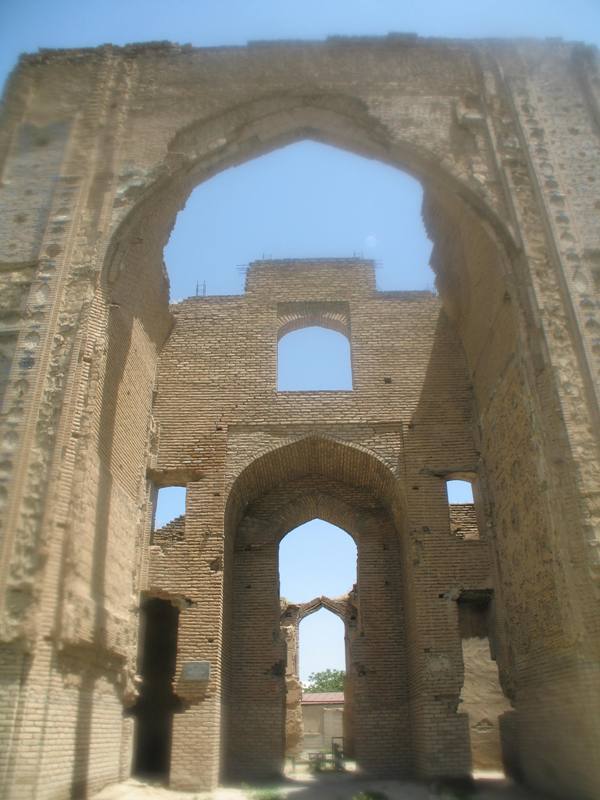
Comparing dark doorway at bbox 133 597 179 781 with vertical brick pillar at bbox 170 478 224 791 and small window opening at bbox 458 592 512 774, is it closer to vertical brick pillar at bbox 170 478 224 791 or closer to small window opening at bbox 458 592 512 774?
vertical brick pillar at bbox 170 478 224 791

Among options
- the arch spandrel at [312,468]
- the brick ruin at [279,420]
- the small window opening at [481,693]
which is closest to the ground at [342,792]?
the brick ruin at [279,420]

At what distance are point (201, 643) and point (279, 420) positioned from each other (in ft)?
12.3

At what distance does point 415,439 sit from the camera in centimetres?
1136

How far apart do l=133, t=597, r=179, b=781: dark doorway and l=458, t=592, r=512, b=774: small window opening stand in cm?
528

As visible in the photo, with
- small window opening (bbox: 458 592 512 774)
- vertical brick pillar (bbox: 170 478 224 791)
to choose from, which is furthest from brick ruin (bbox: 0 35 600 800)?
small window opening (bbox: 458 592 512 774)

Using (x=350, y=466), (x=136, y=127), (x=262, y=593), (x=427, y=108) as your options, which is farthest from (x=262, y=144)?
(x=262, y=593)

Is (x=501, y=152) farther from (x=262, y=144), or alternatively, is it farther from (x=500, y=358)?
(x=262, y=144)

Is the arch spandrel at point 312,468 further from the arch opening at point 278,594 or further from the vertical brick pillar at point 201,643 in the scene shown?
the vertical brick pillar at point 201,643

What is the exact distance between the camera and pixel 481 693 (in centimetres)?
1292

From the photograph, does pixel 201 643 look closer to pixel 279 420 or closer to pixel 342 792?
pixel 342 792

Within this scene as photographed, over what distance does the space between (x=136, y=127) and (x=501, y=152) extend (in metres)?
5.17

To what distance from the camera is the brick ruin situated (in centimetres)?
716

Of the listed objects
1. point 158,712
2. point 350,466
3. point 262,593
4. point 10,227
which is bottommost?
point 158,712

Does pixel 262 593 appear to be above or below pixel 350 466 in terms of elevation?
below
